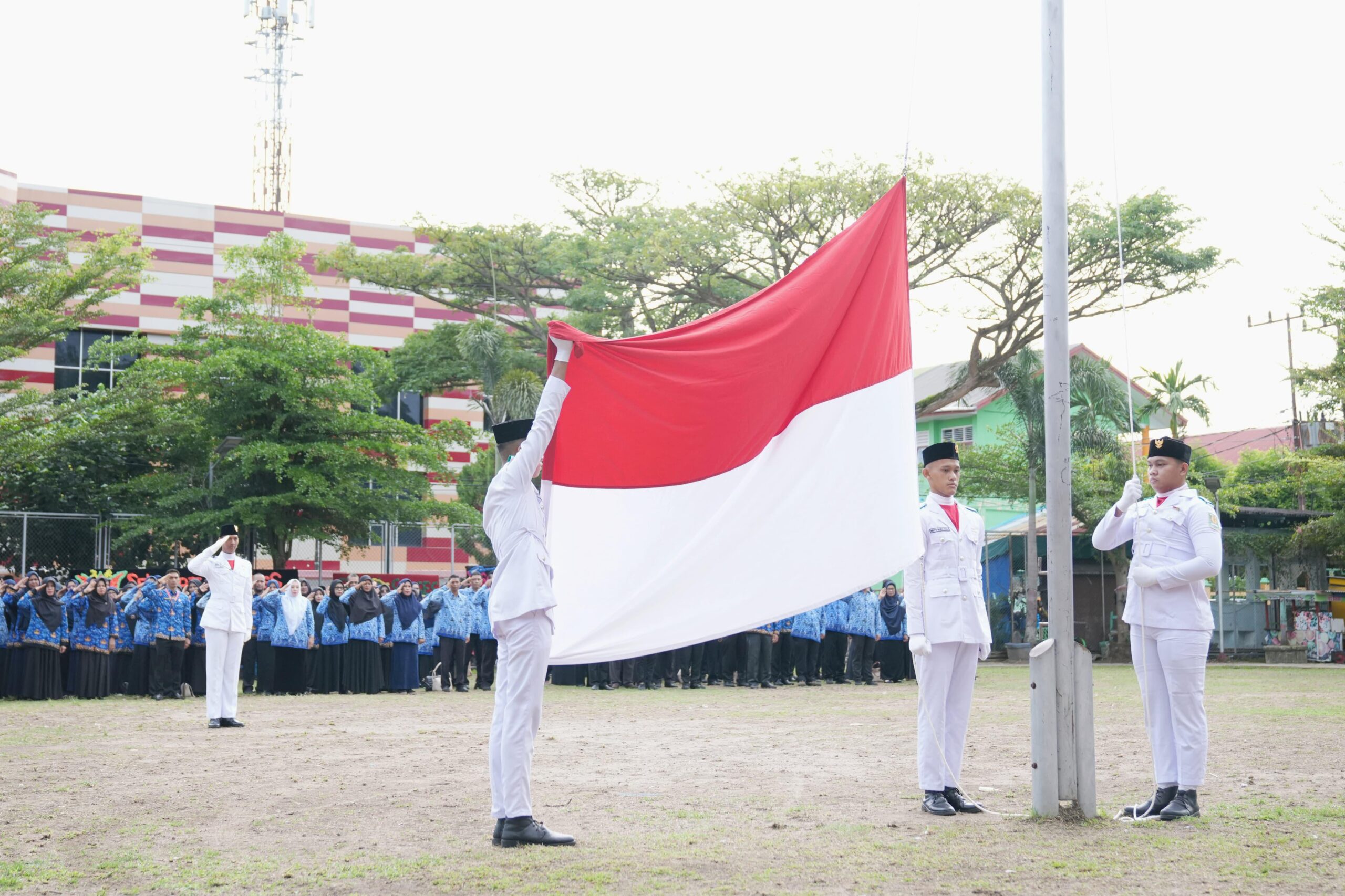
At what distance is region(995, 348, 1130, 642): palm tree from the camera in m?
27.8

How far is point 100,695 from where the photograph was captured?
1714 cm

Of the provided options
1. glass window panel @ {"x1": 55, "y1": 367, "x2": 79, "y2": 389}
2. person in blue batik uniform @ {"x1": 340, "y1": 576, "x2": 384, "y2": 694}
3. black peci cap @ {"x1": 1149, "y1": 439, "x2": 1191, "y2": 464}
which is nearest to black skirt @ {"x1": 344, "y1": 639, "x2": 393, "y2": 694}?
person in blue batik uniform @ {"x1": 340, "y1": 576, "x2": 384, "y2": 694}

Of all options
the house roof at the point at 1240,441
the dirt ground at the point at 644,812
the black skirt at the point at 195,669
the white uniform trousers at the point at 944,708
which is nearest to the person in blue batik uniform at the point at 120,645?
the black skirt at the point at 195,669

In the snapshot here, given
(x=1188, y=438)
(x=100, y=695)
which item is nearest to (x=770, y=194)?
(x=100, y=695)

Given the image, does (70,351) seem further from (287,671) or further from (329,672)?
(287,671)

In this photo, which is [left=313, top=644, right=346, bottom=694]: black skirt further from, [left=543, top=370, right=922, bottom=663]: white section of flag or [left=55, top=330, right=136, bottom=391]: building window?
[left=55, top=330, right=136, bottom=391]: building window

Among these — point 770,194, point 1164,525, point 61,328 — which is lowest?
point 1164,525

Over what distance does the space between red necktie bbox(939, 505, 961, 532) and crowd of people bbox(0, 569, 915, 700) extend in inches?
347

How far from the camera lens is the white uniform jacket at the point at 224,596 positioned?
44.0ft

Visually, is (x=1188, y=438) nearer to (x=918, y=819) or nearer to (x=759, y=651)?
(x=759, y=651)

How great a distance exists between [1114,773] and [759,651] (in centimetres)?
1171

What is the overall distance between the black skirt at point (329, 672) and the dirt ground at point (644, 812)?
5781 mm

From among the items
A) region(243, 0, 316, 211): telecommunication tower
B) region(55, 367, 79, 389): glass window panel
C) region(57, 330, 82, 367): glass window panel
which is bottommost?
region(55, 367, 79, 389): glass window panel

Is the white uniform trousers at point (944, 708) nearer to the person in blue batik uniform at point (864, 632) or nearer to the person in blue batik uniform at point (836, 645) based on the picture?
the person in blue batik uniform at point (864, 632)
